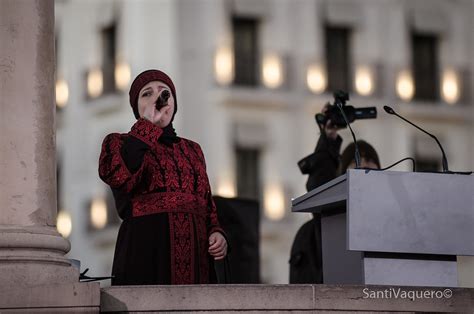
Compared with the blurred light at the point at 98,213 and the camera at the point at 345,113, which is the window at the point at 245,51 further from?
the camera at the point at 345,113

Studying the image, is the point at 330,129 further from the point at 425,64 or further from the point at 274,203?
the point at 425,64

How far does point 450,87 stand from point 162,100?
28.0 metres

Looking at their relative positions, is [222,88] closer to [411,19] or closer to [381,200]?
[411,19]

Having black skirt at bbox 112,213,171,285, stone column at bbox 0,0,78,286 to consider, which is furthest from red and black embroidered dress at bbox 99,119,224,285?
stone column at bbox 0,0,78,286

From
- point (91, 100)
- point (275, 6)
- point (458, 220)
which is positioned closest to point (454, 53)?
point (275, 6)

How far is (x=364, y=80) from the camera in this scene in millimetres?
36969

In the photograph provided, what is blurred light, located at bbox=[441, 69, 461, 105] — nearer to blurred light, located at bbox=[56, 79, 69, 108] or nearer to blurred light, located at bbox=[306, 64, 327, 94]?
blurred light, located at bbox=[306, 64, 327, 94]

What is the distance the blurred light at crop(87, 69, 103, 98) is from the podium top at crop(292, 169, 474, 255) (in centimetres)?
2679

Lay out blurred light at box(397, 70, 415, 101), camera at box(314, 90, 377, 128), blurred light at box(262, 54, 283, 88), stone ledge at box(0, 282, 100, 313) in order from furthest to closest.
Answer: blurred light at box(397, 70, 415, 101), blurred light at box(262, 54, 283, 88), camera at box(314, 90, 377, 128), stone ledge at box(0, 282, 100, 313)

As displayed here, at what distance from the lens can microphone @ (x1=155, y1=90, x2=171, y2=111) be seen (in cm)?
1004

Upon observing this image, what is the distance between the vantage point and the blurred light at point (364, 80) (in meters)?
36.8

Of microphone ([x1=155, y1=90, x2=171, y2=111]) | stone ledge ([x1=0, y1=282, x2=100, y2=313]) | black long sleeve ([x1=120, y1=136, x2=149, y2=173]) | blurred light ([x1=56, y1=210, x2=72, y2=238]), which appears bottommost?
stone ledge ([x1=0, y1=282, x2=100, y2=313])

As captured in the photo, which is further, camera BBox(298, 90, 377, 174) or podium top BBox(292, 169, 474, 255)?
camera BBox(298, 90, 377, 174)

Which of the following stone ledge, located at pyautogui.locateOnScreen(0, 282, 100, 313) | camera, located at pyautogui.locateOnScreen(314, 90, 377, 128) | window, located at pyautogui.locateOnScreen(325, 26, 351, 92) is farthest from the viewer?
window, located at pyautogui.locateOnScreen(325, 26, 351, 92)
